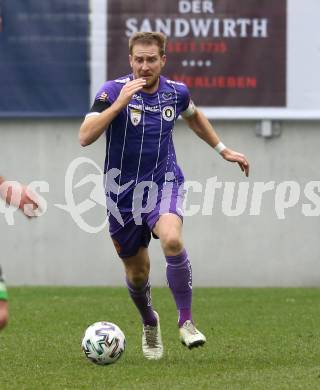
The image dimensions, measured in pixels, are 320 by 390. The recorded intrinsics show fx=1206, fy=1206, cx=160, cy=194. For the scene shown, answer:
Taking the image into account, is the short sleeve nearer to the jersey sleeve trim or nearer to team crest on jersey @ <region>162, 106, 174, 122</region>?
team crest on jersey @ <region>162, 106, 174, 122</region>

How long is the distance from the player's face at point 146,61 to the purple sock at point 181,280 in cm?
120

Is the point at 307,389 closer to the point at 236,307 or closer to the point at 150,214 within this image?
the point at 150,214

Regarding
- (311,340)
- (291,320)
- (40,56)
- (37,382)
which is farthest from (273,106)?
(37,382)

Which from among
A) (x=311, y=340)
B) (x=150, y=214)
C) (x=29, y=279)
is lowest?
(x=29, y=279)

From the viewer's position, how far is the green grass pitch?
7062 mm

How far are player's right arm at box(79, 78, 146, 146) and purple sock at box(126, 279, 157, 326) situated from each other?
123 cm

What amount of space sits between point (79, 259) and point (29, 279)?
29.1 inches

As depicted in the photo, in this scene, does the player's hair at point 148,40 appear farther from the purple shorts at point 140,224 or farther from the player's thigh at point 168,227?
the player's thigh at point 168,227

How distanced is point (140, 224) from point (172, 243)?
19.6 inches

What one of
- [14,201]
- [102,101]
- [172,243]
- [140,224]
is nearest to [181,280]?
[172,243]

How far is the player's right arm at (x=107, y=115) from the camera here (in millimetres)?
7543

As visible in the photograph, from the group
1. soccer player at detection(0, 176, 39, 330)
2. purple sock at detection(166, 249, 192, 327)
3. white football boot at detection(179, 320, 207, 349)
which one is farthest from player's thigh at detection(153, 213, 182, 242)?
soccer player at detection(0, 176, 39, 330)

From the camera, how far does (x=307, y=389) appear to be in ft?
21.5

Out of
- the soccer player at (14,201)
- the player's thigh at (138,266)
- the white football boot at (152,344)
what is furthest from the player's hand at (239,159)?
the soccer player at (14,201)
